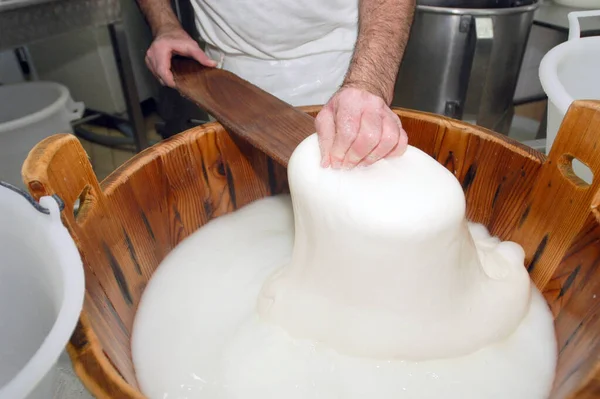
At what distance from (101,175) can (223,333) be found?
5.42 feet

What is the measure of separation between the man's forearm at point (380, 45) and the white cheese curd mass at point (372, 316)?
180 mm

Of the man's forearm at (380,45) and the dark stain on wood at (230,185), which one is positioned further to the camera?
the dark stain on wood at (230,185)

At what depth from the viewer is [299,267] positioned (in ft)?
2.73

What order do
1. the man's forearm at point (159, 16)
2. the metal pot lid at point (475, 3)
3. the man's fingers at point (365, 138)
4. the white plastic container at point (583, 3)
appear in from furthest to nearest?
the white plastic container at point (583, 3), the metal pot lid at point (475, 3), the man's forearm at point (159, 16), the man's fingers at point (365, 138)

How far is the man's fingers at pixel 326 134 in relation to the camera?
0.72 metres

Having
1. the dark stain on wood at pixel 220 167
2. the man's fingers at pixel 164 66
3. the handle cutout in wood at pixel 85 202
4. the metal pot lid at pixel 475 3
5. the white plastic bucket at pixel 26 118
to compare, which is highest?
the man's fingers at pixel 164 66

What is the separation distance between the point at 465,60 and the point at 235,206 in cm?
103

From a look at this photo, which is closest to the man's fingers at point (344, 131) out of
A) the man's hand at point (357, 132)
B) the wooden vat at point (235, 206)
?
the man's hand at point (357, 132)

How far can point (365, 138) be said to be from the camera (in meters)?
0.70

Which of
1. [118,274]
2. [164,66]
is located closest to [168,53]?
[164,66]

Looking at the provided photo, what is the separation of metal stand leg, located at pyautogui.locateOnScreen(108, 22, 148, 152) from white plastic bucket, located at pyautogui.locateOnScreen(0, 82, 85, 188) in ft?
0.68

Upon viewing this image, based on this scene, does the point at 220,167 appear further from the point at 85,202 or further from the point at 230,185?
the point at 85,202

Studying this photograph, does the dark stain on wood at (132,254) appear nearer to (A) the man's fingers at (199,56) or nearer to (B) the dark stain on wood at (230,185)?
Answer: (B) the dark stain on wood at (230,185)

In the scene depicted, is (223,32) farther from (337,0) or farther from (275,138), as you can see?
(275,138)
